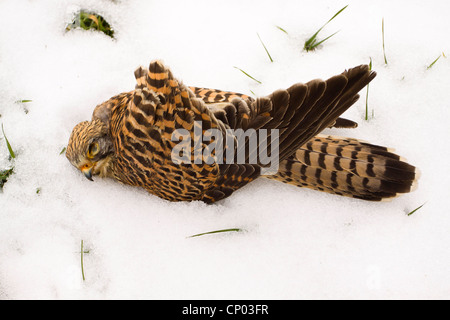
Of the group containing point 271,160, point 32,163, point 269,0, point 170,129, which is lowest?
point 32,163

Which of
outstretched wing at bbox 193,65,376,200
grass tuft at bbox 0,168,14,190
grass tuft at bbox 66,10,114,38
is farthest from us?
grass tuft at bbox 66,10,114,38

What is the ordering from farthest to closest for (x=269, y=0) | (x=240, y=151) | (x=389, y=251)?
(x=269, y=0), (x=389, y=251), (x=240, y=151)

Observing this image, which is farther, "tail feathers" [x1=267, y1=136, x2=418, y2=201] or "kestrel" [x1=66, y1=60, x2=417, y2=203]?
"tail feathers" [x1=267, y1=136, x2=418, y2=201]

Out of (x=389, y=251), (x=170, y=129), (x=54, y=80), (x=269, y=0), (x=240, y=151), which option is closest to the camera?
(x=170, y=129)

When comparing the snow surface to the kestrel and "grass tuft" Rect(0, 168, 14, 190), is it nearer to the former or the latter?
"grass tuft" Rect(0, 168, 14, 190)

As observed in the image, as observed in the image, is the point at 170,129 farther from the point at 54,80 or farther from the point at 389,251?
the point at 389,251

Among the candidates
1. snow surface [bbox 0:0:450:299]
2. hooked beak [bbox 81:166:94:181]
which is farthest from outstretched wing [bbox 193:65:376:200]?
hooked beak [bbox 81:166:94:181]

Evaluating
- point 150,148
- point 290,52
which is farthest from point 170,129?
point 290,52

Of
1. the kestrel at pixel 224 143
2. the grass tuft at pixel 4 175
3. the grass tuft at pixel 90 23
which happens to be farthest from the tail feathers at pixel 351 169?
the grass tuft at pixel 4 175
